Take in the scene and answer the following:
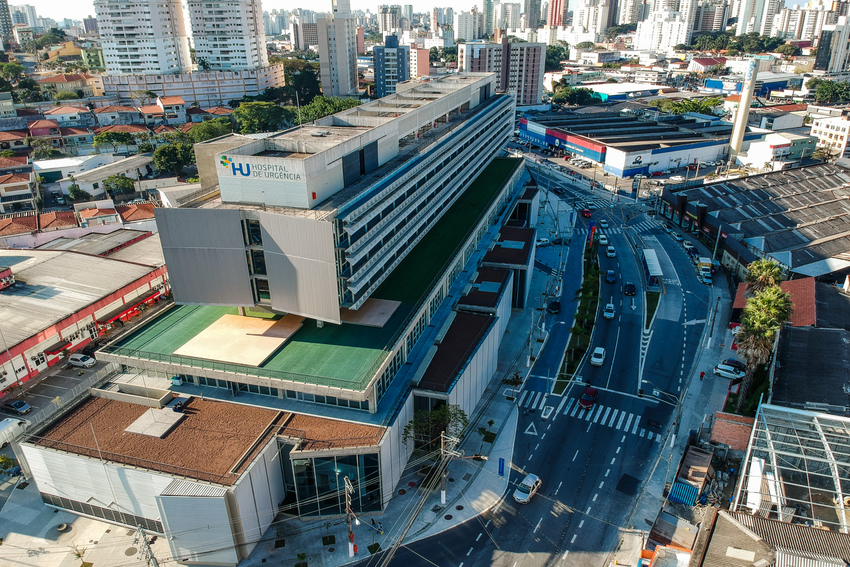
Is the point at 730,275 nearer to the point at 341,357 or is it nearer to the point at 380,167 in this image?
the point at 380,167

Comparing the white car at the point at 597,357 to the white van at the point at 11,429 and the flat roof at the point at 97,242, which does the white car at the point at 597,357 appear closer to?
the white van at the point at 11,429

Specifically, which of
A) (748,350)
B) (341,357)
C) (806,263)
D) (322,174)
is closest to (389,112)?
(322,174)

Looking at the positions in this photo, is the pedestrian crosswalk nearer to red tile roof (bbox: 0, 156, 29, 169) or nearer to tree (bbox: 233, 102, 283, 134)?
red tile roof (bbox: 0, 156, 29, 169)

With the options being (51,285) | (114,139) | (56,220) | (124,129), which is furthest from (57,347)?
(124,129)

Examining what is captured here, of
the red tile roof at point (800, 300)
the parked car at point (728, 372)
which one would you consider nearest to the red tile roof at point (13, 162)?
the parked car at point (728, 372)

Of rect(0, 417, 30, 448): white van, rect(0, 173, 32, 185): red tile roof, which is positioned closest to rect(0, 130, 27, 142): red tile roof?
rect(0, 173, 32, 185): red tile roof
